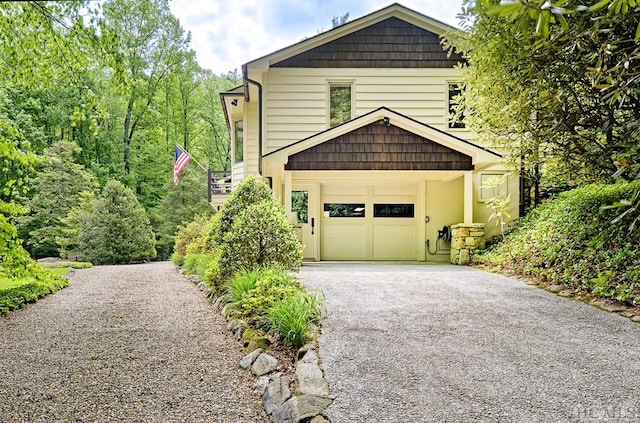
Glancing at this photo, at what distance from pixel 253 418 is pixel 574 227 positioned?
6.51 meters

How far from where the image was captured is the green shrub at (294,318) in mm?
4078

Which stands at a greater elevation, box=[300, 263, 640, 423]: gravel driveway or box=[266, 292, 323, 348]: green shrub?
box=[266, 292, 323, 348]: green shrub

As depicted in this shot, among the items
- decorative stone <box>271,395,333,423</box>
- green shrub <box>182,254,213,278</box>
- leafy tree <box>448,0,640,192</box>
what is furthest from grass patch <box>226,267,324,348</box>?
leafy tree <box>448,0,640,192</box>

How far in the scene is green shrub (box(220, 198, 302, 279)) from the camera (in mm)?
6750

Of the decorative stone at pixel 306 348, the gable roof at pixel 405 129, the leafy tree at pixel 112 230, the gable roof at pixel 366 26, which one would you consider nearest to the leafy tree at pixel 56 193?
the leafy tree at pixel 112 230

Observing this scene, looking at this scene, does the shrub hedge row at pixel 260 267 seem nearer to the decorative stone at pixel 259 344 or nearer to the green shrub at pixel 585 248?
the decorative stone at pixel 259 344

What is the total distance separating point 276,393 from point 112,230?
1712 cm

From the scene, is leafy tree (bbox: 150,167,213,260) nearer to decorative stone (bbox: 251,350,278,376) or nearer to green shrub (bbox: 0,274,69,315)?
green shrub (bbox: 0,274,69,315)

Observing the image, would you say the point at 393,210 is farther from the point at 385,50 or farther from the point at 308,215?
the point at 385,50

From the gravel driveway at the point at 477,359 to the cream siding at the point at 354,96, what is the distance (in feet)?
23.8

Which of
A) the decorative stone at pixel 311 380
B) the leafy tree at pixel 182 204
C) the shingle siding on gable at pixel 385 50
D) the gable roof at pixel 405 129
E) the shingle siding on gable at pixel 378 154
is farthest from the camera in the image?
the leafy tree at pixel 182 204

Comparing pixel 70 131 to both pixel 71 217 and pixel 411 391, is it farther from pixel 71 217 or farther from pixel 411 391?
pixel 411 391

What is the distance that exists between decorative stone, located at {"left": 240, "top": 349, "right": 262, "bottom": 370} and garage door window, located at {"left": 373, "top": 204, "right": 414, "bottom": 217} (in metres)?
8.52

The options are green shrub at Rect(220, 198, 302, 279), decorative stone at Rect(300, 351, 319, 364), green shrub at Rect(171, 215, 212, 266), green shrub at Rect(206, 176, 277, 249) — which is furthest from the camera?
green shrub at Rect(171, 215, 212, 266)
